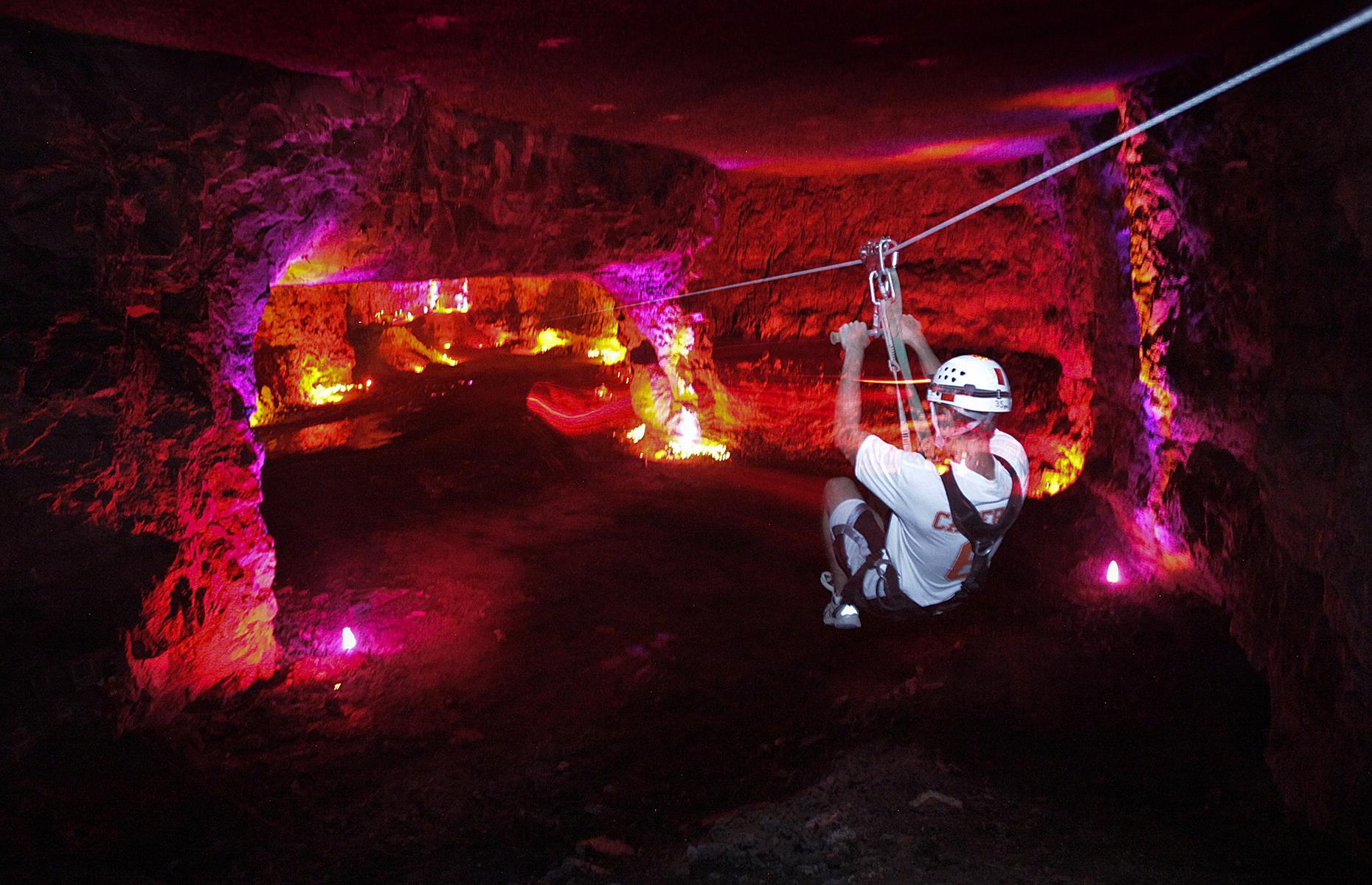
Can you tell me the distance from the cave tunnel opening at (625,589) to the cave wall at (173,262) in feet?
0.08

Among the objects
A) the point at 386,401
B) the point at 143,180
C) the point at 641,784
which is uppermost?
the point at 143,180

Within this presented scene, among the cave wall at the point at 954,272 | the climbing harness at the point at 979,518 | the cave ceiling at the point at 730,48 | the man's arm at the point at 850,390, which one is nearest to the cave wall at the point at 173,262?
the cave ceiling at the point at 730,48

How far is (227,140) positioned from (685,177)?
5.60 meters

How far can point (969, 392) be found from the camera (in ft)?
12.8

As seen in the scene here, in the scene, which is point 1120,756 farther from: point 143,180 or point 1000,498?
point 143,180

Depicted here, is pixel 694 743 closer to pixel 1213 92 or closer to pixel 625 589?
pixel 625 589

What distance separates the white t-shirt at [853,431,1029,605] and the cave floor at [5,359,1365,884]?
0.94 m

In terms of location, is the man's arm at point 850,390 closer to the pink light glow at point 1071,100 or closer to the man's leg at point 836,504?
the man's leg at point 836,504

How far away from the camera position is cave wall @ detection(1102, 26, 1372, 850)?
3.28 m

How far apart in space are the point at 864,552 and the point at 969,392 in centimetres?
110

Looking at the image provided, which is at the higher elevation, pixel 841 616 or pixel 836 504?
pixel 836 504

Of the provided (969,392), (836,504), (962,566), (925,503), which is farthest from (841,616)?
(969,392)

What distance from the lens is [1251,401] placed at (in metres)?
4.76

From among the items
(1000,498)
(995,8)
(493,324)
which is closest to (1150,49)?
(995,8)
